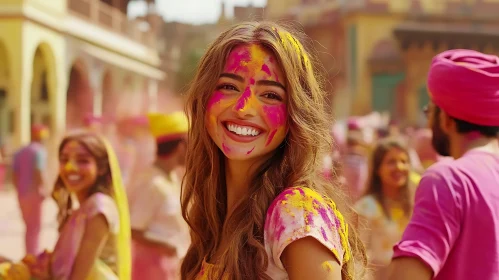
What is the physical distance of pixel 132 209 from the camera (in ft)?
15.6

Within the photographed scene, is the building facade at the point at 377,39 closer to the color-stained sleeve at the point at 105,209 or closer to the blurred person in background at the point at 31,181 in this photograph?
the blurred person in background at the point at 31,181

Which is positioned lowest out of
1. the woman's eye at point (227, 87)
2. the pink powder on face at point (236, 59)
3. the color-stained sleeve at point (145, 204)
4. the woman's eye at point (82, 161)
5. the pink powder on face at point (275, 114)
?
the color-stained sleeve at point (145, 204)

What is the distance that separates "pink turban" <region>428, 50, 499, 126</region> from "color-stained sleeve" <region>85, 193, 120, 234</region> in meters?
1.58

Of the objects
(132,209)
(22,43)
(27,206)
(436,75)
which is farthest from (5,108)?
(436,75)

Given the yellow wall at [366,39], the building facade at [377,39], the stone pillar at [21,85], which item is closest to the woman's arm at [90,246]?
the stone pillar at [21,85]

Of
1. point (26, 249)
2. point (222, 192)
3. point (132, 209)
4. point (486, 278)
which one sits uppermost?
point (222, 192)

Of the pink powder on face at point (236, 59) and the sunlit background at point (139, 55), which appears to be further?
the sunlit background at point (139, 55)

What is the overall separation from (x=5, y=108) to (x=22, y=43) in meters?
3.41

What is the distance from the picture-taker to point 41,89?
19531mm

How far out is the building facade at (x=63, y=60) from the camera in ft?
51.9

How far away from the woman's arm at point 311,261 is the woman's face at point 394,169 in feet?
11.9

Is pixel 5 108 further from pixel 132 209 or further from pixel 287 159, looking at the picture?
pixel 287 159

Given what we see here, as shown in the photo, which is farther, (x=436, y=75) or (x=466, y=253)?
(x=436, y=75)

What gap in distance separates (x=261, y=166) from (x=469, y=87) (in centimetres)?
79
